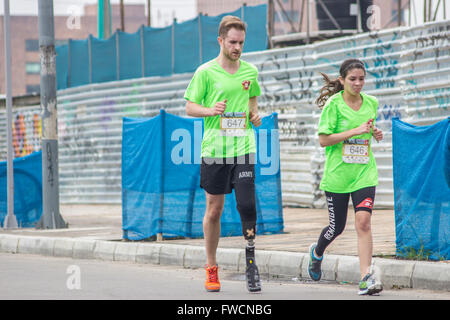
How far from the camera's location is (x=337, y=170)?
263 inches

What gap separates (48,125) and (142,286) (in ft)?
21.8

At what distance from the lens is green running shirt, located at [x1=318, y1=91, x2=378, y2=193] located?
6.62 m

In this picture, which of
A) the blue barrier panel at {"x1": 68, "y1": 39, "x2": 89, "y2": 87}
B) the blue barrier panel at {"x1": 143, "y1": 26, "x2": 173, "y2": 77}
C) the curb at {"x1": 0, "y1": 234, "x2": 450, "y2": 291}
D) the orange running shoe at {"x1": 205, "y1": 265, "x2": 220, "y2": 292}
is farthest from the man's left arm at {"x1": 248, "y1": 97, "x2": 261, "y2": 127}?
the blue barrier panel at {"x1": 68, "y1": 39, "x2": 89, "y2": 87}

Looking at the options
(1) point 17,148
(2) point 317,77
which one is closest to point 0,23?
(1) point 17,148

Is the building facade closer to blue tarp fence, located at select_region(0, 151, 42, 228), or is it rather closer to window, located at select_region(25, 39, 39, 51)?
window, located at select_region(25, 39, 39, 51)

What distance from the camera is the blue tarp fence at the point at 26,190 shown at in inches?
552

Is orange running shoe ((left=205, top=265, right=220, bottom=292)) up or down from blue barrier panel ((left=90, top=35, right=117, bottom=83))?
down

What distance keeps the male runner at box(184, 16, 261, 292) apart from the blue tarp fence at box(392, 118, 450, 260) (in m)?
1.79

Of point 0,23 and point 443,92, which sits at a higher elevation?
point 0,23

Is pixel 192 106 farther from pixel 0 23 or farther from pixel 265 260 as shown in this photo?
pixel 0 23

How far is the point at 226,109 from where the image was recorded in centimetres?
656

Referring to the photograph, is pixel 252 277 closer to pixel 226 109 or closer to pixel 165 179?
pixel 226 109

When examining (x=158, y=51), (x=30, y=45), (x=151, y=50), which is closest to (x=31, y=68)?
(x=30, y=45)
